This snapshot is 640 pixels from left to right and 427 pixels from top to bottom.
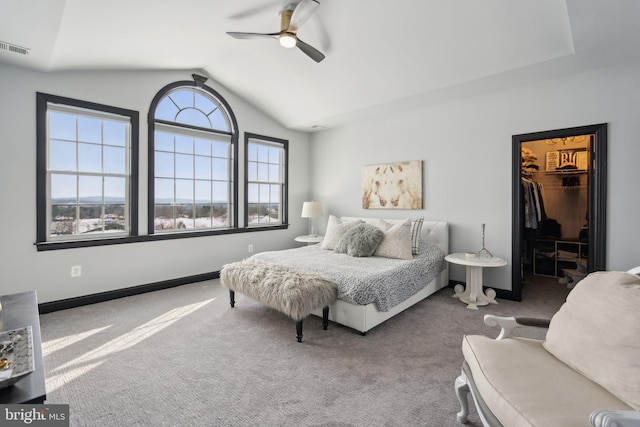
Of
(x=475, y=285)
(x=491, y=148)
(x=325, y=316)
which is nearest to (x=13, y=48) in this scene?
(x=325, y=316)

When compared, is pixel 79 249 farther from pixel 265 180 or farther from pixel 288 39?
pixel 288 39

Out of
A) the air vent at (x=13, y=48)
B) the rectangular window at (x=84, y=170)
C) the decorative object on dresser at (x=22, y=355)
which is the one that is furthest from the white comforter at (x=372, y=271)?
the air vent at (x=13, y=48)

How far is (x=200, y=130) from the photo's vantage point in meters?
4.63

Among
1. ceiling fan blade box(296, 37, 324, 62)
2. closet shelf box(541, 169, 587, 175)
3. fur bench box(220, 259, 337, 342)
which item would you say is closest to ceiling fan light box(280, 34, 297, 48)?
ceiling fan blade box(296, 37, 324, 62)

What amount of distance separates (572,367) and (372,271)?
179 cm

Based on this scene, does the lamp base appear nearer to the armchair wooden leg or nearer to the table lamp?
the table lamp

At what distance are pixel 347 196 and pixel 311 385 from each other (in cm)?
381

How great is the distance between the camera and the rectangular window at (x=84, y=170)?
3.39 meters

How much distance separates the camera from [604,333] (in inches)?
54.1

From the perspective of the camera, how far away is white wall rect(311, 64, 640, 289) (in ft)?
10.2

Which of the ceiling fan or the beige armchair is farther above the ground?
the ceiling fan

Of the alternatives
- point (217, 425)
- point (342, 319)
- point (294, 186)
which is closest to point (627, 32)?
point (342, 319)

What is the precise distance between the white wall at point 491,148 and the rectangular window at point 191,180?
2.06m

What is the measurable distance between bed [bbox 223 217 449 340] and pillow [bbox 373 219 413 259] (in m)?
0.05
